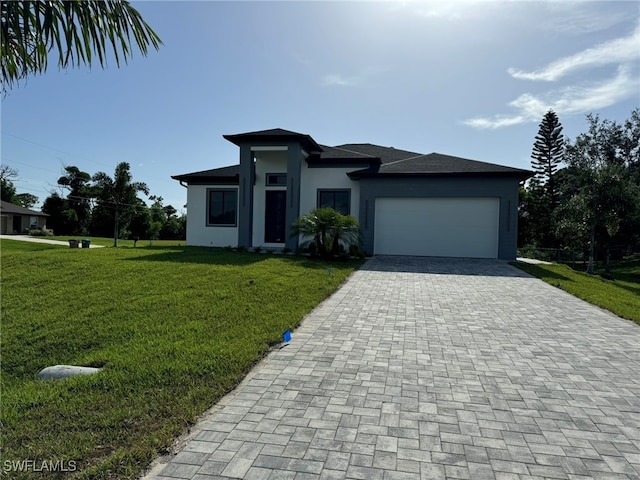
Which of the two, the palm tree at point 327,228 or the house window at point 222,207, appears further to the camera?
the house window at point 222,207

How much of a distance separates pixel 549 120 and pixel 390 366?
35345mm

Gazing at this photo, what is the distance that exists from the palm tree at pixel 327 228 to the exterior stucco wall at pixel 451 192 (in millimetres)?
2349

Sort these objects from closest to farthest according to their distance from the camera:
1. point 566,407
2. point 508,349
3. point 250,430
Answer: point 250,430
point 566,407
point 508,349

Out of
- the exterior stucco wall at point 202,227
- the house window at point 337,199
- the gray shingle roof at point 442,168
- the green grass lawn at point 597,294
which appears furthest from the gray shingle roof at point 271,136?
the green grass lawn at point 597,294

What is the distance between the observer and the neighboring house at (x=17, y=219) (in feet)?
129

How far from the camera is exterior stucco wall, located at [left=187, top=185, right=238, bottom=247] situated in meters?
18.1

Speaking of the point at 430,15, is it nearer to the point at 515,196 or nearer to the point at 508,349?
the point at 508,349

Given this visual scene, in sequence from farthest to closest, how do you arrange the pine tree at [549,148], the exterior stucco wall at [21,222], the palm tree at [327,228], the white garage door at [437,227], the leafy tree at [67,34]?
the exterior stucco wall at [21,222], the pine tree at [549,148], the white garage door at [437,227], the palm tree at [327,228], the leafy tree at [67,34]

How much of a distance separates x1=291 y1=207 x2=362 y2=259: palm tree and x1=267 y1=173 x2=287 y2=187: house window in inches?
171

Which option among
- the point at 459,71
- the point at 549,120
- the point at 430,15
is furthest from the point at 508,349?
the point at 549,120

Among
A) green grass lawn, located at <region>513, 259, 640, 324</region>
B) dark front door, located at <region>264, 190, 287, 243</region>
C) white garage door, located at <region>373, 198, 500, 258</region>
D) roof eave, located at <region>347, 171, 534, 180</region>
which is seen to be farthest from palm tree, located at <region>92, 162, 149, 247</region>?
green grass lawn, located at <region>513, 259, 640, 324</region>

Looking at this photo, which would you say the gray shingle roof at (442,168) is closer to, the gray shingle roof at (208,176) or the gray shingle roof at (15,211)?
the gray shingle roof at (208,176)

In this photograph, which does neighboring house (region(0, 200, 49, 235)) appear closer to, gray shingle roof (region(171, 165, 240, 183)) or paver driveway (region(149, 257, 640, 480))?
gray shingle roof (region(171, 165, 240, 183))

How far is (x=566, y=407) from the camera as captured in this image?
331cm
